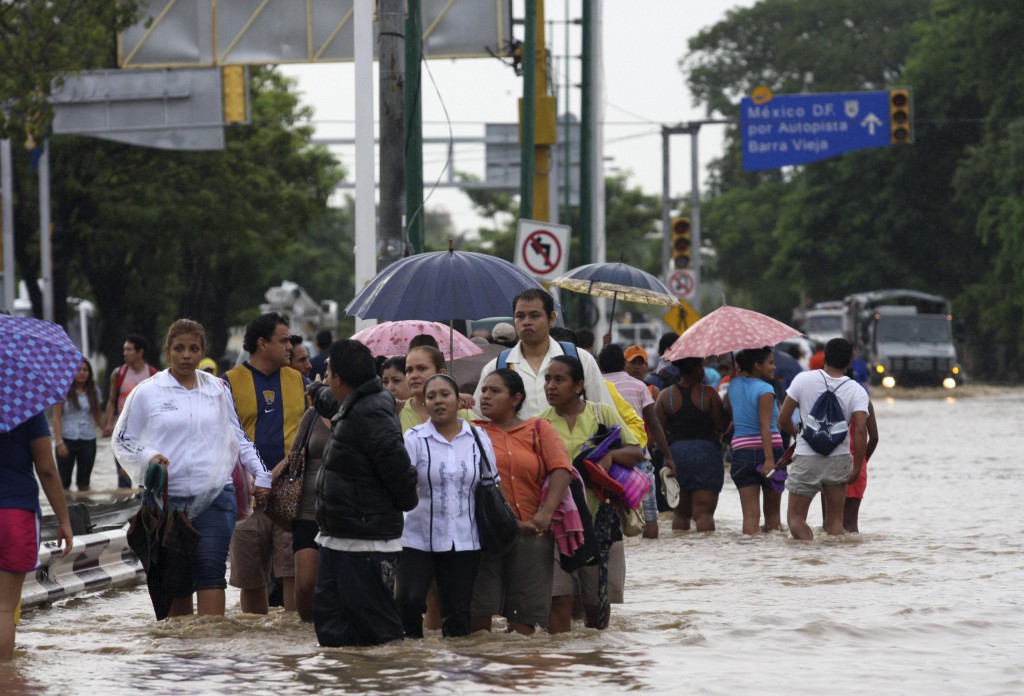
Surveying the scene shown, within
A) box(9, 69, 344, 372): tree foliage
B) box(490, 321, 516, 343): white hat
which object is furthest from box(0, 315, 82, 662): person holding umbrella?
box(9, 69, 344, 372): tree foliage

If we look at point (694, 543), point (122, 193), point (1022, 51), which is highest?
point (1022, 51)

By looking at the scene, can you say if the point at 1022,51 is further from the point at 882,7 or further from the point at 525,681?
the point at 525,681

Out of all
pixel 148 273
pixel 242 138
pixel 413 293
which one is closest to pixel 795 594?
pixel 413 293

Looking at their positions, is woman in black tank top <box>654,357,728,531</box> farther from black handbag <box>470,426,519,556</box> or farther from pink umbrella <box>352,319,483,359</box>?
black handbag <box>470,426,519,556</box>

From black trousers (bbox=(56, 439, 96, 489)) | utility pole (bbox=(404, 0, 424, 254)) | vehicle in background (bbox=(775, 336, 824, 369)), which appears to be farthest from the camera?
vehicle in background (bbox=(775, 336, 824, 369))

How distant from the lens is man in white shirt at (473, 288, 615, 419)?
929 centimetres

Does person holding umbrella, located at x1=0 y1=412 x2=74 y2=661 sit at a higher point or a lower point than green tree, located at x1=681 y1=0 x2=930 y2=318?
lower

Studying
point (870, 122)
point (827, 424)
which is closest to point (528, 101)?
point (827, 424)

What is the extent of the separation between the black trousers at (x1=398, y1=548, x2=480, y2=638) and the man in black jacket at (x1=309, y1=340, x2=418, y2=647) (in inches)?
12.5

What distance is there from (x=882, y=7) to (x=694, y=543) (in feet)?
211

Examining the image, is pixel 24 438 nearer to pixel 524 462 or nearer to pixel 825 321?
pixel 524 462

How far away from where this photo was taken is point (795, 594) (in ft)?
36.7

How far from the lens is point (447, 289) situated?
10.6 metres

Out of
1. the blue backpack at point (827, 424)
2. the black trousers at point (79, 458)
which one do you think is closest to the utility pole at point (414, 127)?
the blue backpack at point (827, 424)
